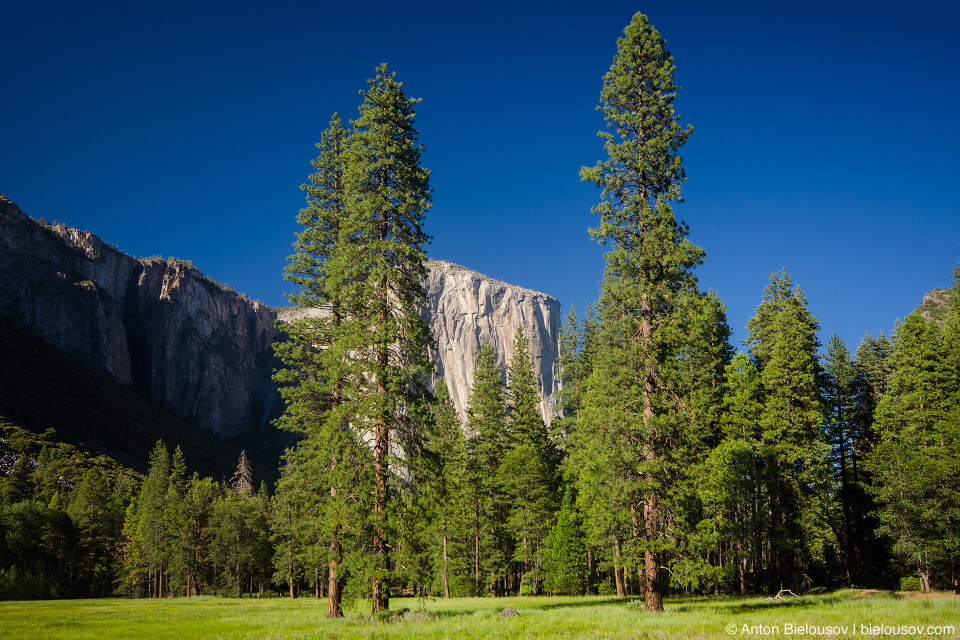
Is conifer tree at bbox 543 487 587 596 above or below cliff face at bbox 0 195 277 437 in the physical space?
below

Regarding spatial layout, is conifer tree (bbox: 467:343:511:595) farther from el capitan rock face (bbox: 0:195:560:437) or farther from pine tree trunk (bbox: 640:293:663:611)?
el capitan rock face (bbox: 0:195:560:437)

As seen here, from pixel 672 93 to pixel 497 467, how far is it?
28646 millimetres

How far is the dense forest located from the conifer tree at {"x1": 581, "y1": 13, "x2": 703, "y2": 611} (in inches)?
2.7

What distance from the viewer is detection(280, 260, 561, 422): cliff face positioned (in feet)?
517

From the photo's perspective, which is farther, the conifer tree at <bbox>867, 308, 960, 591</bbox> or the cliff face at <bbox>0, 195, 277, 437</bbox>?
the cliff face at <bbox>0, 195, 277, 437</bbox>

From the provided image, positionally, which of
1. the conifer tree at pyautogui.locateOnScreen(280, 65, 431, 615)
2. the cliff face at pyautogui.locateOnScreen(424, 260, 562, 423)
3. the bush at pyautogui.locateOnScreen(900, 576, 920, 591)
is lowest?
the bush at pyautogui.locateOnScreen(900, 576, 920, 591)

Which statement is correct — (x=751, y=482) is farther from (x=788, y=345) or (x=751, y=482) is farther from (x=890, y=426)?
(x=890, y=426)

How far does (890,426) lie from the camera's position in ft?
95.8

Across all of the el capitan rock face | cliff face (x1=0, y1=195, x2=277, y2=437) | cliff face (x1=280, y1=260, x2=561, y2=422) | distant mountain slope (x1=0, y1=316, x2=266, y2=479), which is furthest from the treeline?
cliff face (x1=0, y1=195, x2=277, y2=437)

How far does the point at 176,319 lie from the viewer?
6673 inches

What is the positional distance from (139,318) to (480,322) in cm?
11034

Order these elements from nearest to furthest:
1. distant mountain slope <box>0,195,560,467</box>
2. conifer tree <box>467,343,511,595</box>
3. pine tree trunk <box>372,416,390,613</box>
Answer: pine tree trunk <box>372,416,390,613</box> < conifer tree <box>467,343,511,595</box> < distant mountain slope <box>0,195,560,467</box>

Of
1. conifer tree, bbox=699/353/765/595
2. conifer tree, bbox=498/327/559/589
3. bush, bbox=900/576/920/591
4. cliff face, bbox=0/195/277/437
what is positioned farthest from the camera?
cliff face, bbox=0/195/277/437

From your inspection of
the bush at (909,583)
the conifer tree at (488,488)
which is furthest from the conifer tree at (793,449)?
the conifer tree at (488,488)
